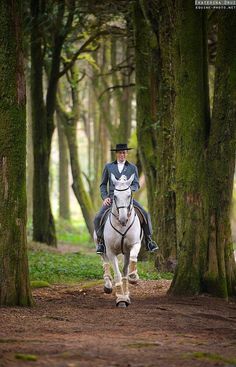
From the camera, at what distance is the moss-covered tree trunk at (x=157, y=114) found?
2052cm

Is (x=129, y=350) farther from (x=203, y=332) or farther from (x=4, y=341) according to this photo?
(x=203, y=332)

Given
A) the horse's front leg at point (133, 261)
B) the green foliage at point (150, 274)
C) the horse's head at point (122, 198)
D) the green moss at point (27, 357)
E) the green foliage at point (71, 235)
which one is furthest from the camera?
the green foliage at point (71, 235)

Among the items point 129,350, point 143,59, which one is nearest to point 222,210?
point 129,350

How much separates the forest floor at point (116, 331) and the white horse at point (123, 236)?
35 cm

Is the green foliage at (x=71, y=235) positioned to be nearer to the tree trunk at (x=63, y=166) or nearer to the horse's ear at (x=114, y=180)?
the tree trunk at (x=63, y=166)

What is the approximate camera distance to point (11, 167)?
13.5 m

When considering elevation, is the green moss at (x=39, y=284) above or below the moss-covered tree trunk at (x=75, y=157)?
below

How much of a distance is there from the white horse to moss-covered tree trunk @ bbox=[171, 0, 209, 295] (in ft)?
3.17

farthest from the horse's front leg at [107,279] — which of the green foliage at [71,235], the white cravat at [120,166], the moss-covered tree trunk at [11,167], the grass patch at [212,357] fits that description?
the green foliage at [71,235]

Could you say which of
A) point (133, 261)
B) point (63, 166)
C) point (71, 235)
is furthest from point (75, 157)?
point (133, 261)

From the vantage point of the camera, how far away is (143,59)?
23.7 meters

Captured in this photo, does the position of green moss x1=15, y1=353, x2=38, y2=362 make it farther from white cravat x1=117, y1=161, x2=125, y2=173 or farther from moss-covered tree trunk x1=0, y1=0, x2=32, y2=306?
white cravat x1=117, y1=161, x2=125, y2=173

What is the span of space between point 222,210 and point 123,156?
7.14ft

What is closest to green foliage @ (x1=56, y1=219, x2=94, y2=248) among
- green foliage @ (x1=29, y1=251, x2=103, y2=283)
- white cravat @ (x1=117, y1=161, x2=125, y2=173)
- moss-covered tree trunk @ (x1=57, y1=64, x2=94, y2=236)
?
moss-covered tree trunk @ (x1=57, y1=64, x2=94, y2=236)
